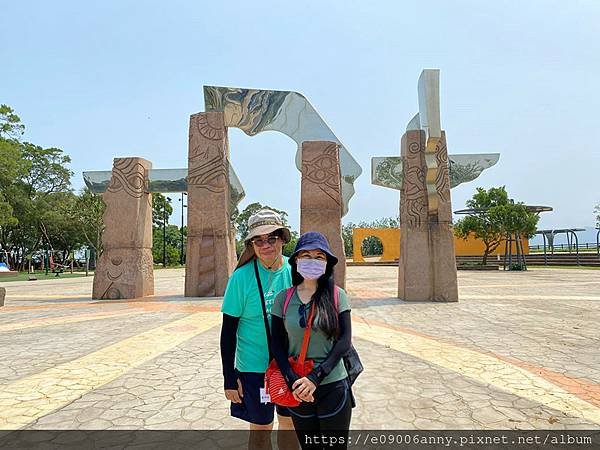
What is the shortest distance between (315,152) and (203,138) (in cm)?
286

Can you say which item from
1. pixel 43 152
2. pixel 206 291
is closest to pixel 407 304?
pixel 206 291

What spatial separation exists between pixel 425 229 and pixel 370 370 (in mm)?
5898

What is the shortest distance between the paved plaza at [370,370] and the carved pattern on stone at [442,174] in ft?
9.55

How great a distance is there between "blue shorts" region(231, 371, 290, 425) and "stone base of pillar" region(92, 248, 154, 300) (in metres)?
9.21

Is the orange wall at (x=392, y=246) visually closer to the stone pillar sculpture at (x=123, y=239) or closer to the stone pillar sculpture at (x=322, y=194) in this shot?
the stone pillar sculpture at (x=322, y=194)

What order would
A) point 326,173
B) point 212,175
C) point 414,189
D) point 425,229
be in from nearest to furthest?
point 425,229
point 414,189
point 326,173
point 212,175

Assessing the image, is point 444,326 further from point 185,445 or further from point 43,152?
point 43,152

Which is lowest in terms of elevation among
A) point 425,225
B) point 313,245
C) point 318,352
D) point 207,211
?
point 318,352

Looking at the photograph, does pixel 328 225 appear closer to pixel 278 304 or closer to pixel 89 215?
pixel 278 304

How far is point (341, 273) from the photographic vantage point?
930 cm

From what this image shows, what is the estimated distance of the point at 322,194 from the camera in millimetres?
9680

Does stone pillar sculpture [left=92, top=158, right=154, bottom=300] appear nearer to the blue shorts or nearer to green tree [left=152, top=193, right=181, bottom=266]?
the blue shorts

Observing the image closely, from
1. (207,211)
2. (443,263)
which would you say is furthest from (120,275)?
(443,263)

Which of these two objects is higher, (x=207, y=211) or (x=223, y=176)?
(x=223, y=176)
